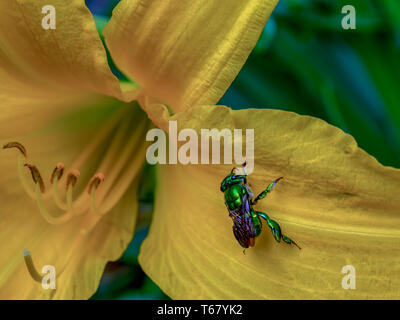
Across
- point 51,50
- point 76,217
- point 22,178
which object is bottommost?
point 76,217

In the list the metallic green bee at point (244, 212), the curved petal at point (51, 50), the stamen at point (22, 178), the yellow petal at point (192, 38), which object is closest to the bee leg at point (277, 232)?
the metallic green bee at point (244, 212)

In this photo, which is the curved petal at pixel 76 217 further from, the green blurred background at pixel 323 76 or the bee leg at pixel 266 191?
the bee leg at pixel 266 191

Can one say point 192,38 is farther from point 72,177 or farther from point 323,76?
point 323,76

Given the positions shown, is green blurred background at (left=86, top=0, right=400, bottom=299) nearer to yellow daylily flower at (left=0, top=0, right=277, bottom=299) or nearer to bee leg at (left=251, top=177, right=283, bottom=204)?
yellow daylily flower at (left=0, top=0, right=277, bottom=299)

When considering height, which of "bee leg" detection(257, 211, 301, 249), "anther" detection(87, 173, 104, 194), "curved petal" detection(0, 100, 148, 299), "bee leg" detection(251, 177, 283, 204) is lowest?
"curved petal" detection(0, 100, 148, 299)

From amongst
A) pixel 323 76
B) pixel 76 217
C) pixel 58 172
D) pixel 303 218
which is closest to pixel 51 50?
pixel 58 172

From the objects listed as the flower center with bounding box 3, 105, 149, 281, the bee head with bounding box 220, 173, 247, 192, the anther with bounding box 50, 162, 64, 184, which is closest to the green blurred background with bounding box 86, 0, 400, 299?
the flower center with bounding box 3, 105, 149, 281
